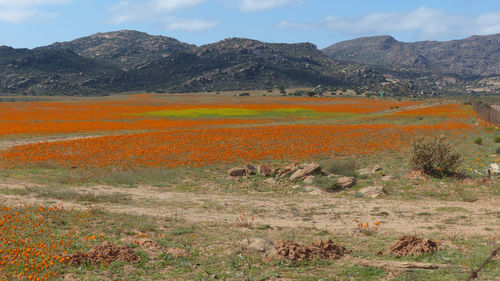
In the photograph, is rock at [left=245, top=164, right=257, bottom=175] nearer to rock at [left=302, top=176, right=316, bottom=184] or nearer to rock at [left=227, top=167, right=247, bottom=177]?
rock at [left=227, top=167, right=247, bottom=177]

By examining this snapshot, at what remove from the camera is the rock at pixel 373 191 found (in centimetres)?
1508

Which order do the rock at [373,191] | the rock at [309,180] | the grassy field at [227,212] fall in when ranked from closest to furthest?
1. the grassy field at [227,212]
2. the rock at [373,191]
3. the rock at [309,180]

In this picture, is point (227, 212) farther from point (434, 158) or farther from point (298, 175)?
point (434, 158)

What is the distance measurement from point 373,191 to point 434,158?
4578mm

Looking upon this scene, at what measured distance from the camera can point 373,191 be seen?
15.4 m

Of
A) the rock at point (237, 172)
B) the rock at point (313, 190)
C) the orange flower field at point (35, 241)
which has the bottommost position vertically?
the rock at point (313, 190)

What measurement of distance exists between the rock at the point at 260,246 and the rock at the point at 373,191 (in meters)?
7.37

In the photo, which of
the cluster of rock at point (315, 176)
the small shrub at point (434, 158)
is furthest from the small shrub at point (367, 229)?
the small shrub at point (434, 158)

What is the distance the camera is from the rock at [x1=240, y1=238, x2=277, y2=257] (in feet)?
28.7

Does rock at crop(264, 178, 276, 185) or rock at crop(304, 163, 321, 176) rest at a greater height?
rock at crop(304, 163, 321, 176)

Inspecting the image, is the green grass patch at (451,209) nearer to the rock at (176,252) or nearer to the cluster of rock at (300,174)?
the cluster of rock at (300,174)

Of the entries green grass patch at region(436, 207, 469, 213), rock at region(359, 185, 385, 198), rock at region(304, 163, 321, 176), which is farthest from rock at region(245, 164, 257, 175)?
green grass patch at region(436, 207, 469, 213)

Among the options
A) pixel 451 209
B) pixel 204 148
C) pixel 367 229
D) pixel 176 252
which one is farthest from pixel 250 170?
pixel 176 252

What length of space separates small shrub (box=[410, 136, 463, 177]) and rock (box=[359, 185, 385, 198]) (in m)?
3.91
